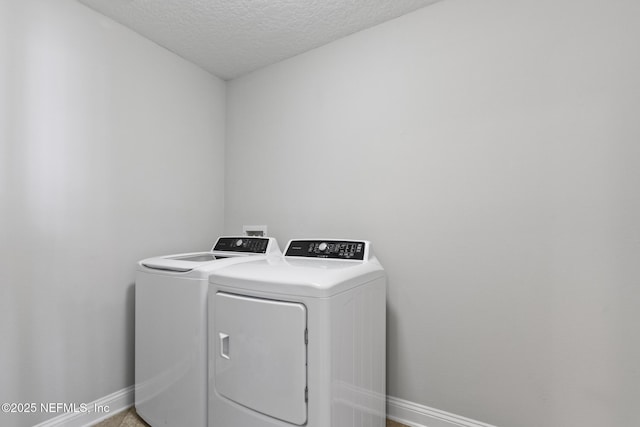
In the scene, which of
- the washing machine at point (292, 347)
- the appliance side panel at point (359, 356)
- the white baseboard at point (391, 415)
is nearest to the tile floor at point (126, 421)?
the white baseboard at point (391, 415)

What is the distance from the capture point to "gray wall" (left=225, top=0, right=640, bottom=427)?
123 cm

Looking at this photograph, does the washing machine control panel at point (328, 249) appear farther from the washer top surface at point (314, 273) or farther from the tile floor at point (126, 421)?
the tile floor at point (126, 421)

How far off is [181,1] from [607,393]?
9.03ft

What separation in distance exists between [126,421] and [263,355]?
3.94 feet

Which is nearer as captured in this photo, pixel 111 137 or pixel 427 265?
pixel 427 265

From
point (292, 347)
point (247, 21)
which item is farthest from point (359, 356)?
point (247, 21)

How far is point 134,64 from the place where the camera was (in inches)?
73.5

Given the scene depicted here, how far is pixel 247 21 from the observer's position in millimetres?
1768

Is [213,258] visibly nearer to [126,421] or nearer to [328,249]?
[328,249]

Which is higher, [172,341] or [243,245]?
[243,245]

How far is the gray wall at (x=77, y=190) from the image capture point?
1382 millimetres

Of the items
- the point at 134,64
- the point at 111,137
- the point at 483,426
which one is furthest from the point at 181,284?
the point at 483,426

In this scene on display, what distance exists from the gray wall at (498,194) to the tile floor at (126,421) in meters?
0.66

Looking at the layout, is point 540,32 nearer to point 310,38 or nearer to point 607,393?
point 310,38
